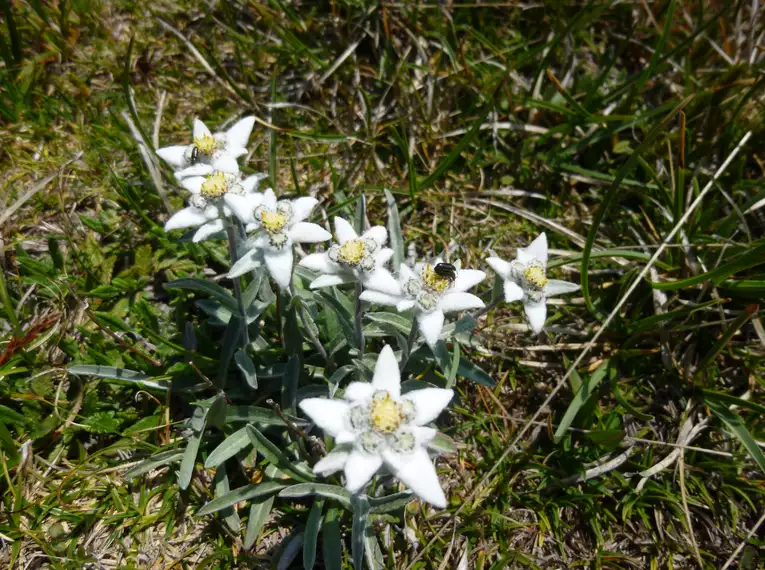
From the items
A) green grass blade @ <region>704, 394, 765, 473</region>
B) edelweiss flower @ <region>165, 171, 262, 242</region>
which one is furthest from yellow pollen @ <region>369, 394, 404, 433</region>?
green grass blade @ <region>704, 394, 765, 473</region>

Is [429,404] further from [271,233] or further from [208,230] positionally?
[208,230]

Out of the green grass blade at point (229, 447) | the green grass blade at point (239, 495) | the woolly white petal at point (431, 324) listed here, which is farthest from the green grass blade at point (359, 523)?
the woolly white petal at point (431, 324)

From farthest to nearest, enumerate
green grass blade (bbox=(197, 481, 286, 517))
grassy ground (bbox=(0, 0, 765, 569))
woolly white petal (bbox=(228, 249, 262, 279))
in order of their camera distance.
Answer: grassy ground (bbox=(0, 0, 765, 569)) → green grass blade (bbox=(197, 481, 286, 517)) → woolly white petal (bbox=(228, 249, 262, 279))

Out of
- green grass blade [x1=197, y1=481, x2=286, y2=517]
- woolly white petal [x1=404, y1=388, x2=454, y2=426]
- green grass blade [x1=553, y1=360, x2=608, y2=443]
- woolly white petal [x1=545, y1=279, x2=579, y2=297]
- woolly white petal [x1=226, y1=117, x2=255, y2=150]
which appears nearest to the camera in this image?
woolly white petal [x1=404, y1=388, x2=454, y2=426]

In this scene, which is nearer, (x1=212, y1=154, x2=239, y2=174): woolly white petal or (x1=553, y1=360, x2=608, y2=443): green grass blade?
(x1=212, y1=154, x2=239, y2=174): woolly white petal

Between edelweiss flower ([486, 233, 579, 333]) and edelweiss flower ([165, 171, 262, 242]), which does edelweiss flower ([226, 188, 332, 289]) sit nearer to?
edelweiss flower ([165, 171, 262, 242])

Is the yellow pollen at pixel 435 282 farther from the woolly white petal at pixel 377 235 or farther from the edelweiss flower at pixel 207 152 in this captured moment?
the edelweiss flower at pixel 207 152

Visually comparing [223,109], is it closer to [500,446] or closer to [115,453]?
[115,453]
